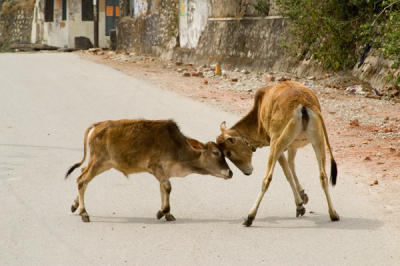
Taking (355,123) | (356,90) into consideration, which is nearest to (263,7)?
(356,90)

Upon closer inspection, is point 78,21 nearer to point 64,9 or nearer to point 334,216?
point 64,9

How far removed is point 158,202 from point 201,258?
2.14m

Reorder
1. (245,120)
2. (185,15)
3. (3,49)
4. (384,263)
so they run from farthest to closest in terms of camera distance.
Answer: (3,49) < (185,15) < (245,120) < (384,263)

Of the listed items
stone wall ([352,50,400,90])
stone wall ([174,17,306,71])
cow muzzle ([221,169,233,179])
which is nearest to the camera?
cow muzzle ([221,169,233,179])

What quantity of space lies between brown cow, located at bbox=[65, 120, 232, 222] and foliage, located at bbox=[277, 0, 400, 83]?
11.3 metres

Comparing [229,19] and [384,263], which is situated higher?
[229,19]

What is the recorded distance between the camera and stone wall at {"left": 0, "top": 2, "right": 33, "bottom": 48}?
161 ft

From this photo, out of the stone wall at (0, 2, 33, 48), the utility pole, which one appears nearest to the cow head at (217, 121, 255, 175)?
the utility pole

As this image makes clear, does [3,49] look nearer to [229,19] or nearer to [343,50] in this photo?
[229,19]

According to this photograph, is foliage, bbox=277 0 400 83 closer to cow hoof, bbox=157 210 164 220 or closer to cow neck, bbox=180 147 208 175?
cow neck, bbox=180 147 208 175

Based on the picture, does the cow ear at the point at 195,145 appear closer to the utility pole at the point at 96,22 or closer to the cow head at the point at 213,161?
the cow head at the point at 213,161

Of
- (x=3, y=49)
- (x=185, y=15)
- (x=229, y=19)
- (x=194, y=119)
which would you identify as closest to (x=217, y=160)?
(x=194, y=119)

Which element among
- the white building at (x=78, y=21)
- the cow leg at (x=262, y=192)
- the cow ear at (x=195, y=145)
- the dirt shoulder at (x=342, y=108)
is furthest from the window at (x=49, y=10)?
the cow leg at (x=262, y=192)

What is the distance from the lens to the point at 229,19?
23.6m
